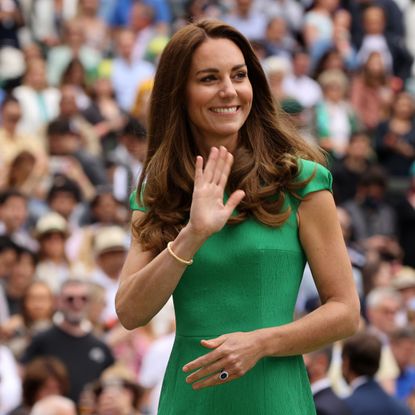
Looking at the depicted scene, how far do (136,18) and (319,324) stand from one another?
45.2 ft

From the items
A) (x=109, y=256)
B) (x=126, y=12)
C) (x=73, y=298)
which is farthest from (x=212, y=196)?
(x=126, y=12)

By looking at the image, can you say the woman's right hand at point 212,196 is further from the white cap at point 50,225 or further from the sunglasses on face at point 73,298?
the white cap at point 50,225

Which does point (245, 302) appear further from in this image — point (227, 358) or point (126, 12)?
point (126, 12)

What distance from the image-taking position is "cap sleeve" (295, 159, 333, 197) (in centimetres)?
404

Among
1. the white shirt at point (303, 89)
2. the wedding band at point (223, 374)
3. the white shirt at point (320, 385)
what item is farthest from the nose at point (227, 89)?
the white shirt at point (303, 89)

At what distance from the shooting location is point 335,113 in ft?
53.1

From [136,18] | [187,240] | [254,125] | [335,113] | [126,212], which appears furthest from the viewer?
[136,18]

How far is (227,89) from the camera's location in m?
4.06

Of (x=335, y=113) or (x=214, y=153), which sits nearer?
(x=214, y=153)

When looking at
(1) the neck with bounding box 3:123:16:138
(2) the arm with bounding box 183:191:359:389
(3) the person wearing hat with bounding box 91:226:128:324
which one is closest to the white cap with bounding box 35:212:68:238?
(3) the person wearing hat with bounding box 91:226:128:324

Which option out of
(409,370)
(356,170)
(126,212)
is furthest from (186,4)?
(409,370)

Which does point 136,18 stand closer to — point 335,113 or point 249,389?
point 335,113

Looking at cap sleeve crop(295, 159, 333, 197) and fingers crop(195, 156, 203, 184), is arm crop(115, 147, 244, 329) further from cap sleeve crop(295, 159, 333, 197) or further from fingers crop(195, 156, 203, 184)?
cap sleeve crop(295, 159, 333, 197)

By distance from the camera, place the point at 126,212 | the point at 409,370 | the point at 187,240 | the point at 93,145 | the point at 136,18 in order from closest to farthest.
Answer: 1. the point at 187,240
2. the point at 409,370
3. the point at 126,212
4. the point at 93,145
5. the point at 136,18
